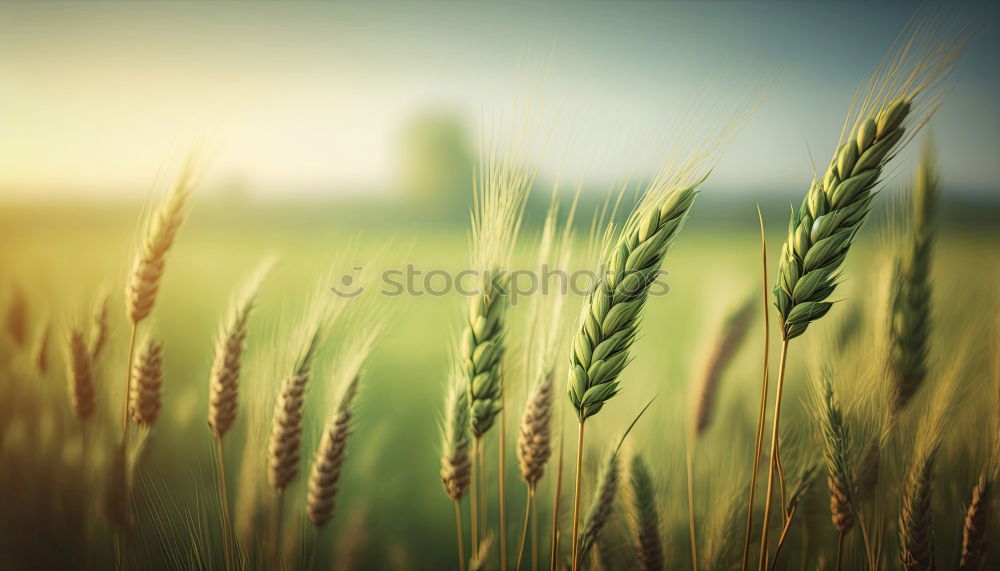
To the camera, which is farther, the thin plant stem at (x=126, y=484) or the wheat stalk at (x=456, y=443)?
the thin plant stem at (x=126, y=484)

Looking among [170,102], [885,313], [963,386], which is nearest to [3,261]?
[170,102]

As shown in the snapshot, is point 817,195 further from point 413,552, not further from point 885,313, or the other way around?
point 413,552

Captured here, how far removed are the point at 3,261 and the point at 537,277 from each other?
124 cm

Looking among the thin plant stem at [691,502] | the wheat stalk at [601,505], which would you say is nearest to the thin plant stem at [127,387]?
the wheat stalk at [601,505]

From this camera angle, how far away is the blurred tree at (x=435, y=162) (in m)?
1.13

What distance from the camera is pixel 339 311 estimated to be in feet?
3.70

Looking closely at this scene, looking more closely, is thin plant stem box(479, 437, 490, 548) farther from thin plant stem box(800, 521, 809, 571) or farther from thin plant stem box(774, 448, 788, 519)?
thin plant stem box(800, 521, 809, 571)

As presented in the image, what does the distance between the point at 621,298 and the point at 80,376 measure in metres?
1.20

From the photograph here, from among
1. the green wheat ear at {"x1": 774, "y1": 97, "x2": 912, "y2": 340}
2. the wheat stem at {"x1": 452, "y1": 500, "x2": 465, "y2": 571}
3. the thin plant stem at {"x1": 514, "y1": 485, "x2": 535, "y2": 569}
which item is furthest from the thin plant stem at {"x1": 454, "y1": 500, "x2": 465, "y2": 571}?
the green wheat ear at {"x1": 774, "y1": 97, "x2": 912, "y2": 340}

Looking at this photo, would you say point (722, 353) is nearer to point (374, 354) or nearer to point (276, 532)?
point (374, 354)

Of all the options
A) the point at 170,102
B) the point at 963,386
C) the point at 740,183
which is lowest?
the point at 963,386

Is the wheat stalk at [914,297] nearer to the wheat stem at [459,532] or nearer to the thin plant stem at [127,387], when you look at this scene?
the wheat stem at [459,532]

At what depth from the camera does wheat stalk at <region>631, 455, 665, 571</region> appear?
114cm

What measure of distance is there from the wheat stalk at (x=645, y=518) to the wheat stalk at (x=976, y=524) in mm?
718
